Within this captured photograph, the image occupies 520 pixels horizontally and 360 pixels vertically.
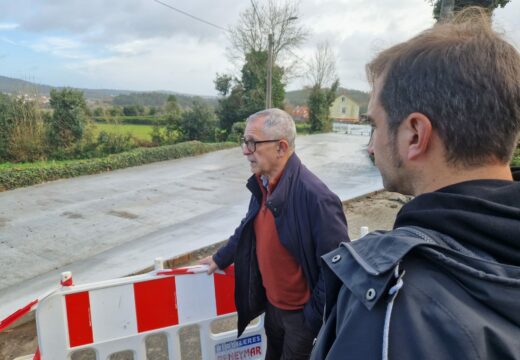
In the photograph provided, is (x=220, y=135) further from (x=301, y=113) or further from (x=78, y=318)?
(x=78, y=318)

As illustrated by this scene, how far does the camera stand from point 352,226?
707cm

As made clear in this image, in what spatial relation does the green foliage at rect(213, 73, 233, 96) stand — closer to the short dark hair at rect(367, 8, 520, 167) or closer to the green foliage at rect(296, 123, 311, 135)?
the green foliage at rect(296, 123, 311, 135)

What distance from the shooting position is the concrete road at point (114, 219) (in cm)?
523

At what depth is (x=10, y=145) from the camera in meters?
13.7

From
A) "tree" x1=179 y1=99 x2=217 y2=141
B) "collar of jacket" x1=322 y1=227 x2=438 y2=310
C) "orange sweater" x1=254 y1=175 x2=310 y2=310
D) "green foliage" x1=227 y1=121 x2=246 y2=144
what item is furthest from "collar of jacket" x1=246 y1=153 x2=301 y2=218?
"green foliage" x1=227 y1=121 x2=246 y2=144

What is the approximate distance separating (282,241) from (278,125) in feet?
2.67

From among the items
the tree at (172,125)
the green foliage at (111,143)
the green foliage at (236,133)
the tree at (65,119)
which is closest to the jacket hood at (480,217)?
the tree at (65,119)

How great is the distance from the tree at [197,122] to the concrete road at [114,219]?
843 centimetres

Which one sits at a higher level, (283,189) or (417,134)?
(417,134)

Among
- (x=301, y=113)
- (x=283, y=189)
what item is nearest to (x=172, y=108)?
(x=301, y=113)

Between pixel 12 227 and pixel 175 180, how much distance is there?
17.5ft

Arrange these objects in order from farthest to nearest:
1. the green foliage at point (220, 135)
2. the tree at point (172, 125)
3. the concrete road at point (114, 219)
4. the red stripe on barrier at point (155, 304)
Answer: the green foliage at point (220, 135) < the tree at point (172, 125) < the concrete road at point (114, 219) < the red stripe on barrier at point (155, 304)

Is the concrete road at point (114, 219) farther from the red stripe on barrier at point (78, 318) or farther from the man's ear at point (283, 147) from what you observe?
the man's ear at point (283, 147)

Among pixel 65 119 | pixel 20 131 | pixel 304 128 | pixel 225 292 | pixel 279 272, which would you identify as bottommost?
pixel 225 292
